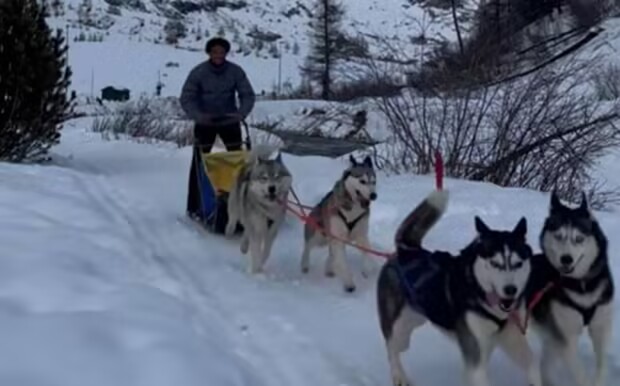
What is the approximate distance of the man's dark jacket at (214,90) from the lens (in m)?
7.51

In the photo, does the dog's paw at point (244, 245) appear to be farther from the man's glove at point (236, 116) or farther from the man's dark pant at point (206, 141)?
the man's glove at point (236, 116)

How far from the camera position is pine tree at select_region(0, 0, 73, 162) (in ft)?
31.7

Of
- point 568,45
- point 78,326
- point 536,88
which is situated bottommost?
point 78,326

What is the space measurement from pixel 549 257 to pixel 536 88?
520cm

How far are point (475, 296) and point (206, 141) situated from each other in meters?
4.63

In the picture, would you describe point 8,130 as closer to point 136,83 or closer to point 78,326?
point 78,326

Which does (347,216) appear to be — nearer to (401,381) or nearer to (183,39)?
(401,381)

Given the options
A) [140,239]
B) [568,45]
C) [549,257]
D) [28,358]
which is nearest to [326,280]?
[140,239]

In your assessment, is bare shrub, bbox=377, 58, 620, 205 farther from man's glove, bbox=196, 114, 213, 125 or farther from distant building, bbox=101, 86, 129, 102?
distant building, bbox=101, 86, 129, 102

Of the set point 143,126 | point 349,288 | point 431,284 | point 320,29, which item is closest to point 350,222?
point 349,288

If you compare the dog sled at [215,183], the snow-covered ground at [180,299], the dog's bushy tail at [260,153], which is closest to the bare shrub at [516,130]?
the snow-covered ground at [180,299]

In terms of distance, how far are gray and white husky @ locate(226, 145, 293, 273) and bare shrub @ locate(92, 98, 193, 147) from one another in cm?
745

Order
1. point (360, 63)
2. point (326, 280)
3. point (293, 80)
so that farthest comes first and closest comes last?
point (293, 80), point (360, 63), point (326, 280)

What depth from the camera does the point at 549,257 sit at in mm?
3590
